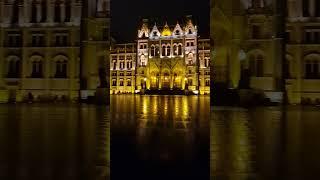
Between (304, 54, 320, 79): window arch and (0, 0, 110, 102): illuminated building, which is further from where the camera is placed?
(0, 0, 110, 102): illuminated building

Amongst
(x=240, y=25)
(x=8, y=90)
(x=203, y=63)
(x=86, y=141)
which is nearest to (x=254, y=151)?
(x=86, y=141)

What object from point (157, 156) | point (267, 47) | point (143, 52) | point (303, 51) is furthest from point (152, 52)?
point (157, 156)

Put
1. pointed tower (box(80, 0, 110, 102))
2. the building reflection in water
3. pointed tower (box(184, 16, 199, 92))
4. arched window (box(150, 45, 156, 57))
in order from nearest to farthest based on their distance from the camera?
the building reflection in water < pointed tower (box(80, 0, 110, 102)) < pointed tower (box(184, 16, 199, 92)) < arched window (box(150, 45, 156, 57))

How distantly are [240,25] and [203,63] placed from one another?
50.4m

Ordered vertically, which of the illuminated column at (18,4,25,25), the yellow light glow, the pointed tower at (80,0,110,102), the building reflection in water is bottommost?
the building reflection in water

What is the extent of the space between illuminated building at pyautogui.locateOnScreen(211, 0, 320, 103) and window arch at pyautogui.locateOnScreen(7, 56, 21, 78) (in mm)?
17822

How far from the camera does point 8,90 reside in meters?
23.0

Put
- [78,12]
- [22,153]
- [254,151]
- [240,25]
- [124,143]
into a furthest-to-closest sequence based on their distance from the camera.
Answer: [78,12] < [240,25] < [124,143] < [254,151] < [22,153]

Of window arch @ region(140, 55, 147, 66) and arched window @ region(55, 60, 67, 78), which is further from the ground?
window arch @ region(140, 55, 147, 66)

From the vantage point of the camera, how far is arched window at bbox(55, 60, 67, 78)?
23.7 meters

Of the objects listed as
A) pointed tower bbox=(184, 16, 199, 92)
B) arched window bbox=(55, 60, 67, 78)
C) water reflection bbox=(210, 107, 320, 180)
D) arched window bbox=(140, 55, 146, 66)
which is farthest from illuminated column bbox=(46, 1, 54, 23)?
arched window bbox=(140, 55, 146, 66)

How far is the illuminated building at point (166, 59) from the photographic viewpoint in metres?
56.9

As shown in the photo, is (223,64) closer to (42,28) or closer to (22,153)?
(22,153)

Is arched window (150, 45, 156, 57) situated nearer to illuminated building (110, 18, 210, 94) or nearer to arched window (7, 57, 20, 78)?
illuminated building (110, 18, 210, 94)
